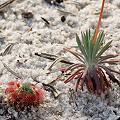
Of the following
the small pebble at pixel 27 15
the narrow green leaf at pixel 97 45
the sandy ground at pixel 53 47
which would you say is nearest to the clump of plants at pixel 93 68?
the narrow green leaf at pixel 97 45

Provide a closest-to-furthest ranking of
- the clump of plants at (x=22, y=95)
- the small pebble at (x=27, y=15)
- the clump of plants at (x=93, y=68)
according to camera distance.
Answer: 1. the clump of plants at (x=22, y=95)
2. the clump of plants at (x=93, y=68)
3. the small pebble at (x=27, y=15)

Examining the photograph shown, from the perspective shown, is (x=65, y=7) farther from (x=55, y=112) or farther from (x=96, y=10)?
(x=55, y=112)

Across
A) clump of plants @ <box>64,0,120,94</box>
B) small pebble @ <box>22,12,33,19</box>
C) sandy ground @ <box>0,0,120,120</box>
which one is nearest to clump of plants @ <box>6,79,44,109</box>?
sandy ground @ <box>0,0,120,120</box>

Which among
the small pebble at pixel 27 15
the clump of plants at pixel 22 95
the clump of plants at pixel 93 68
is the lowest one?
the clump of plants at pixel 22 95

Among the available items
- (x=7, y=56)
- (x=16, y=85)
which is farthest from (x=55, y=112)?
(x=7, y=56)

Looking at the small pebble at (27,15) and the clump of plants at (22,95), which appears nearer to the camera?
the clump of plants at (22,95)

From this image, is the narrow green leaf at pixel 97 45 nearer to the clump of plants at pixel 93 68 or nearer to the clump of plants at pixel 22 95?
the clump of plants at pixel 93 68

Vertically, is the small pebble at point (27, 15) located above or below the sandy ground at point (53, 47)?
above
